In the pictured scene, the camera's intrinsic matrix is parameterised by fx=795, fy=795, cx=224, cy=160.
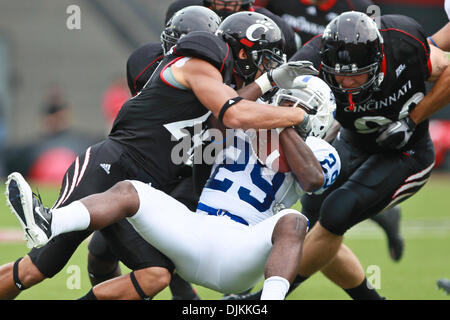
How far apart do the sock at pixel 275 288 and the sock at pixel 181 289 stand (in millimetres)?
1773

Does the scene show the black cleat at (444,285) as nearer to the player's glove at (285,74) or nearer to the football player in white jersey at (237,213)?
the football player in white jersey at (237,213)

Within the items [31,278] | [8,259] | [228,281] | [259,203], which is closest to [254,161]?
[259,203]

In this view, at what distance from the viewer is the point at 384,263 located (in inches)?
295

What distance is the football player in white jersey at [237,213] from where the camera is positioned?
12.7 feet

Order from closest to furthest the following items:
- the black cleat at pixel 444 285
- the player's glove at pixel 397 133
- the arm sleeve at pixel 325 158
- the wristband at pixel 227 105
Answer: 1. the wristband at pixel 227 105
2. the arm sleeve at pixel 325 158
3. the player's glove at pixel 397 133
4. the black cleat at pixel 444 285

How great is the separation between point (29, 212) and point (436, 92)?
9.23ft

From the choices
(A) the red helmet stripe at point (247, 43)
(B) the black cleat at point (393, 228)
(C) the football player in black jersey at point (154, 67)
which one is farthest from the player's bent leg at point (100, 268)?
(B) the black cleat at point (393, 228)

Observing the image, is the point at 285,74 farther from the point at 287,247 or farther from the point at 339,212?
the point at 339,212

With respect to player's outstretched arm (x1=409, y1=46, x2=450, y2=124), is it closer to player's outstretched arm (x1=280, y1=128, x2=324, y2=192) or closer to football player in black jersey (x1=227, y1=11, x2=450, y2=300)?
football player in black jersey (x1=227, y1=11, x2=450, y2=300)

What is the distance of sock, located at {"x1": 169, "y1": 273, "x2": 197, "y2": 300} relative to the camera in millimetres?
5512

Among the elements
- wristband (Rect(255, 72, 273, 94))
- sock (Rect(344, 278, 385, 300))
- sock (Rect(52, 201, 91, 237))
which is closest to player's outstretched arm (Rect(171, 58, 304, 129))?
wristband (Rect(255, 72, 273, 94))

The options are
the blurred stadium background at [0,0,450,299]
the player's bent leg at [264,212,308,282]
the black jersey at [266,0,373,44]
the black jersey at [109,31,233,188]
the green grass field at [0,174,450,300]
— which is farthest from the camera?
the blurred stadium background at [0,0,450,299]
